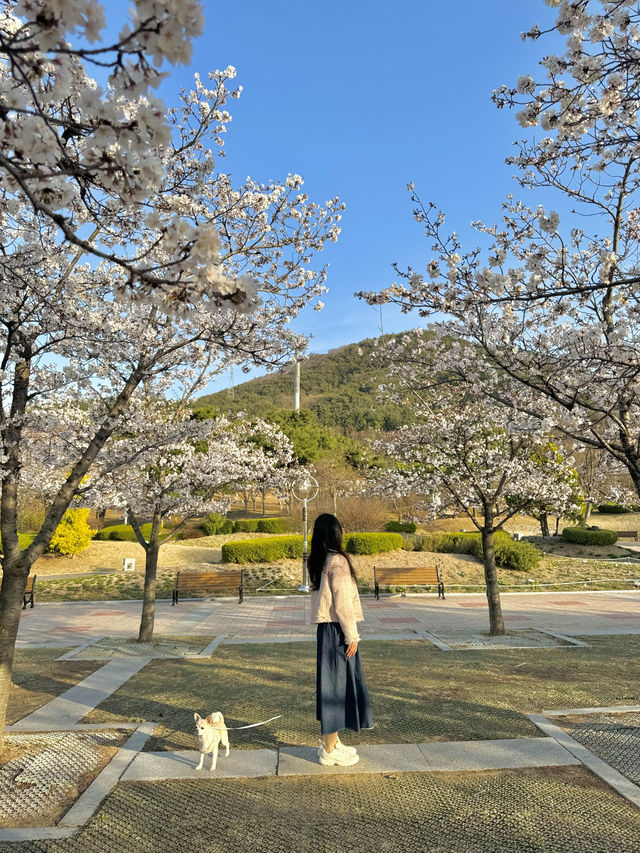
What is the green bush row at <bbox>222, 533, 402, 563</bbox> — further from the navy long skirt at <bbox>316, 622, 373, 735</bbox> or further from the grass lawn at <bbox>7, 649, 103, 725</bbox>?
the navy long skirt at <bbox>316, 622, 373, 735</bbox>

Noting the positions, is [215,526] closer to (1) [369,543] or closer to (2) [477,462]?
(1) [369,543]

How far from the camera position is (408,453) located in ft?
34.4

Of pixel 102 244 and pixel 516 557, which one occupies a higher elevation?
pixel 102 244

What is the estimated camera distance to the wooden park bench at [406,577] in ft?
47.9

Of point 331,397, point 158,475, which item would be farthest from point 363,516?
point 331,397

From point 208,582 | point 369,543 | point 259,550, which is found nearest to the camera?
point 208,582

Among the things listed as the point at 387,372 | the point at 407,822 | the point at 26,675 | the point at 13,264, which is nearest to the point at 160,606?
the point at 26,675

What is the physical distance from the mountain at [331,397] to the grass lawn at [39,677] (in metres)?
39.6

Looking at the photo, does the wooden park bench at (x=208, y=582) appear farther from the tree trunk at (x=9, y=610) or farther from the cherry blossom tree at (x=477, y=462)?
the tree trunk at (x=9, y=610)

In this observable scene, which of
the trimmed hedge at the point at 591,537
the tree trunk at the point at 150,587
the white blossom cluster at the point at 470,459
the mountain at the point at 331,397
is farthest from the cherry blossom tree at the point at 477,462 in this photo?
the mountain at the point at 331,397

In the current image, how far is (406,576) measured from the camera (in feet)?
48.5

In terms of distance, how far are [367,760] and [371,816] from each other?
76cm

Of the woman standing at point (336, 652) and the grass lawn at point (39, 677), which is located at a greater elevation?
the woman standing at point (336, 652)

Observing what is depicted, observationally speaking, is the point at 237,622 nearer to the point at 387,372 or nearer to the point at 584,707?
the point at 387,372
